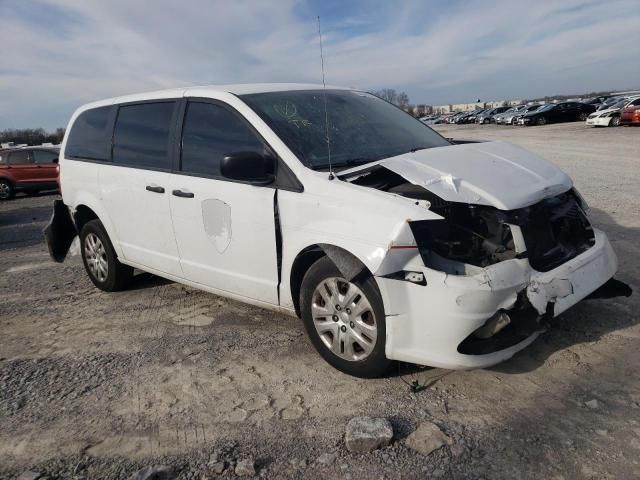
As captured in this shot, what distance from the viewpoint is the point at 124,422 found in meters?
3.00

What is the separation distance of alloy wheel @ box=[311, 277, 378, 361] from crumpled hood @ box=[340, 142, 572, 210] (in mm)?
764

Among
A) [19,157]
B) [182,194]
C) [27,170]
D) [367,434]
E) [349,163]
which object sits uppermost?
[349,163]

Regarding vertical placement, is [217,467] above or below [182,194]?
below

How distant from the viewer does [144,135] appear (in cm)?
456

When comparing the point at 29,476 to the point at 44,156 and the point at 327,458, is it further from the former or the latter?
the point at 44,156

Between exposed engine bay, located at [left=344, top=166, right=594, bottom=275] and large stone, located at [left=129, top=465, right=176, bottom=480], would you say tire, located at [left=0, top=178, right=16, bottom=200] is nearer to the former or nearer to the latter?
exposed engine bay, located at [left=344, top=166, right=594, bottom=275]

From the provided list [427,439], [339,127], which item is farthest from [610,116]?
[427,439]

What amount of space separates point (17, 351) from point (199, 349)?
5.05 feet

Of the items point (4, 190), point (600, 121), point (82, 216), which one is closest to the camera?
point (82, 216)

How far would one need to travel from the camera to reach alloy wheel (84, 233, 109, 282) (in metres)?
5.32

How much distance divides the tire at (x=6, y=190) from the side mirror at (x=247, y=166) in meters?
16.6

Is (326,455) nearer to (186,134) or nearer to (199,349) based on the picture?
(199,349)

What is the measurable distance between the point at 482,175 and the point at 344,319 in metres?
1.28

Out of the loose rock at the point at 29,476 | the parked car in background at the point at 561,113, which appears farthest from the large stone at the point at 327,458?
the parked car in background at the point at 561,113
